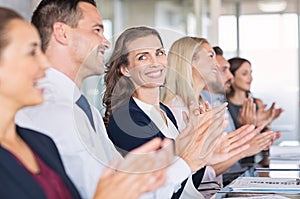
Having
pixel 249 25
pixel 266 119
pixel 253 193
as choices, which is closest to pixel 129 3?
pixel 249 25

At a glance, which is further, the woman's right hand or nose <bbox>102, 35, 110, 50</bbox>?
nose <bbox>102, 35, 110, 50</bbox>

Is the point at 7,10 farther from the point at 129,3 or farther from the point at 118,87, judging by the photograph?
the point at 129,3

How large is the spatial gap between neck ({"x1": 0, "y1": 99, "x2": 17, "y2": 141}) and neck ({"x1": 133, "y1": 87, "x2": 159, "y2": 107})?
0.99 m

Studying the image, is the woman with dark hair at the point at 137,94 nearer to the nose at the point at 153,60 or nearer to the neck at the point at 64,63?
the nose at the point at 153,60

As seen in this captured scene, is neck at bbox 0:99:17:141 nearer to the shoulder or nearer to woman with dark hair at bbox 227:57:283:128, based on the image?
the shoulder

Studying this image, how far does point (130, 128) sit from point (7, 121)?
37.3 inches

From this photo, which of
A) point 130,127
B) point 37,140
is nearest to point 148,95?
point 130,127

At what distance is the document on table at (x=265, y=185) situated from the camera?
6.58ft

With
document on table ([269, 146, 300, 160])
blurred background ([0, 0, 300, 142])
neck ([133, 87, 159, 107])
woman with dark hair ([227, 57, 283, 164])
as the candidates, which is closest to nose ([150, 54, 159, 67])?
neck ([133, 87, 159, 107])

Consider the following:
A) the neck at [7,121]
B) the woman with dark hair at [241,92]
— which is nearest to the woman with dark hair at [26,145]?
the neck at [7,121]

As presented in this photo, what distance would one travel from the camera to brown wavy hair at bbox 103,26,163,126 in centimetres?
209

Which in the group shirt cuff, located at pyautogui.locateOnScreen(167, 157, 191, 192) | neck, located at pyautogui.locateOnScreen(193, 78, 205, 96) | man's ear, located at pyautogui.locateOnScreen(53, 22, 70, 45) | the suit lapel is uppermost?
man's ear, located at pyautogui.locateOnScreen(53, 22, 70, 45)

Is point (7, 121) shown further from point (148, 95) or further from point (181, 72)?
point (181, 72)

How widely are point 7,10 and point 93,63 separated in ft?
1.80
